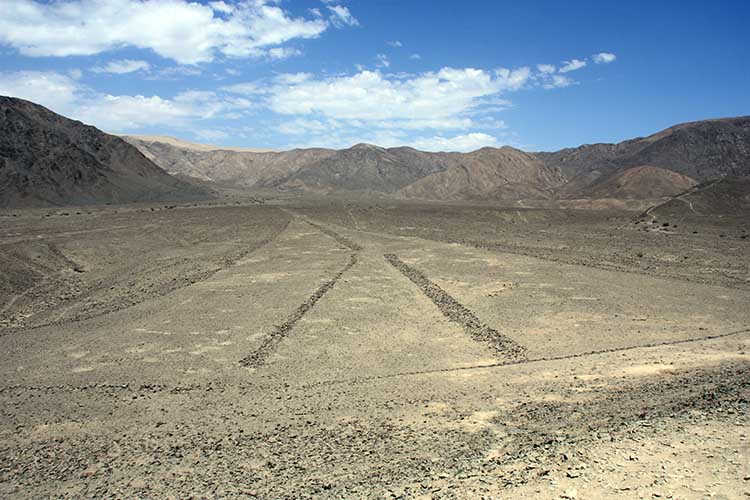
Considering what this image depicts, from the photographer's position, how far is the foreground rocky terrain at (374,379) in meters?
7.18

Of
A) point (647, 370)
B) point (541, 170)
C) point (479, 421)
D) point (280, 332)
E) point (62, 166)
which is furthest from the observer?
point (541, 170)

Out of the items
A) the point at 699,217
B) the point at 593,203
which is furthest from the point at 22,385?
the point at 593,203

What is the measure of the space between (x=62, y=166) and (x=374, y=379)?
81.9 m

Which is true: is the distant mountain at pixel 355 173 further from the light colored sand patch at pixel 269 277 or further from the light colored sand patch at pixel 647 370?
the light colored sand patch at pixel 647 370

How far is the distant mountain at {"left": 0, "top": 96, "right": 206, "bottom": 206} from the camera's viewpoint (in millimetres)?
71438

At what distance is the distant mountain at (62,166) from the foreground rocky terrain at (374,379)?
53.3 m

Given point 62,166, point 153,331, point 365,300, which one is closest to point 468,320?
point 365,300

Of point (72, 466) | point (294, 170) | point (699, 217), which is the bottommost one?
point (72, 466)

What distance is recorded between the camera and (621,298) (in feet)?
61.8

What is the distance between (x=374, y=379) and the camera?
11.4 m

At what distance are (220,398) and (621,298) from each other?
14.2 meters

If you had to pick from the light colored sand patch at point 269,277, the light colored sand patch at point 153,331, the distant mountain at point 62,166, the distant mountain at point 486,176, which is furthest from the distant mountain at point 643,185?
the light colored sand patch at point 153,331

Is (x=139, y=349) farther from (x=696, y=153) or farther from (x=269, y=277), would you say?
(x=696, y=153)

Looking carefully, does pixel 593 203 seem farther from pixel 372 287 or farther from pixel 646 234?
pixel 372 287
